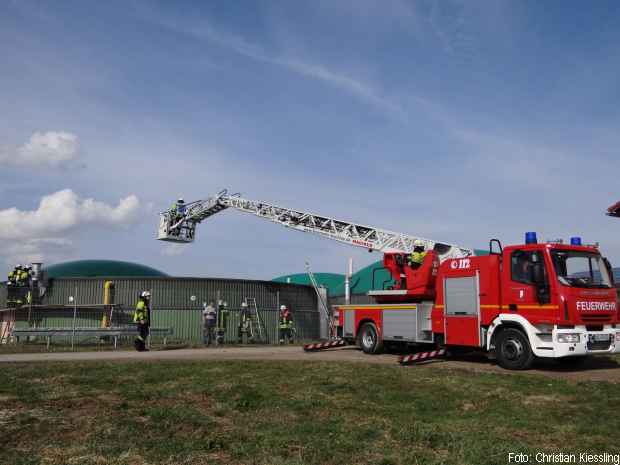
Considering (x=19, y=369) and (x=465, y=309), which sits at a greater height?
(x=465, y=309)

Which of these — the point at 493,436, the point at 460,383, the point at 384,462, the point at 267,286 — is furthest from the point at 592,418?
the point at 267,286

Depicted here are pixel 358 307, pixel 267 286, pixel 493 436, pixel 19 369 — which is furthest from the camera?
pixel 267 286

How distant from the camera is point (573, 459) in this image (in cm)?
594

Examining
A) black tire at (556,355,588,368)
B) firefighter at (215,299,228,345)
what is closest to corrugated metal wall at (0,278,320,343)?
firefighter at (215,299,228,345)

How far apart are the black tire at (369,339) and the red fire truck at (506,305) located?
30mm

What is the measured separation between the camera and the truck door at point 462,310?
530 inches

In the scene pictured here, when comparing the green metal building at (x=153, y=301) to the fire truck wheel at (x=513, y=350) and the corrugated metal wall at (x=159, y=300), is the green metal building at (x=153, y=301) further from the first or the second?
the fire truck wheel at (x=513, y=350)

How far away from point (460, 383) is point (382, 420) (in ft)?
10.4

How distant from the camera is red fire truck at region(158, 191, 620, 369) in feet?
39.1

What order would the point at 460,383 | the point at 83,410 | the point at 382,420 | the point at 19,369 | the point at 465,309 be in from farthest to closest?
the point at 465,309, the point at 19,369, the point at 460,383, the point at 83,410, the point at 382,420

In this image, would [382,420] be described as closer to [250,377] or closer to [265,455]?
[265,455]

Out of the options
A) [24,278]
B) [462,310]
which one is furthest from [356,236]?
[24,278]

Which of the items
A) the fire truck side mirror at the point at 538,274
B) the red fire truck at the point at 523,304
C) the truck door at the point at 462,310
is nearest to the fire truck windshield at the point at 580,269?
the red fire truck at the point at 523,304

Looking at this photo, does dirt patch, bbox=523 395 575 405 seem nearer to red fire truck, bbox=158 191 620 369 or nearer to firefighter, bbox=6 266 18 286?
red fire truck, bbox=158 191 620 369
